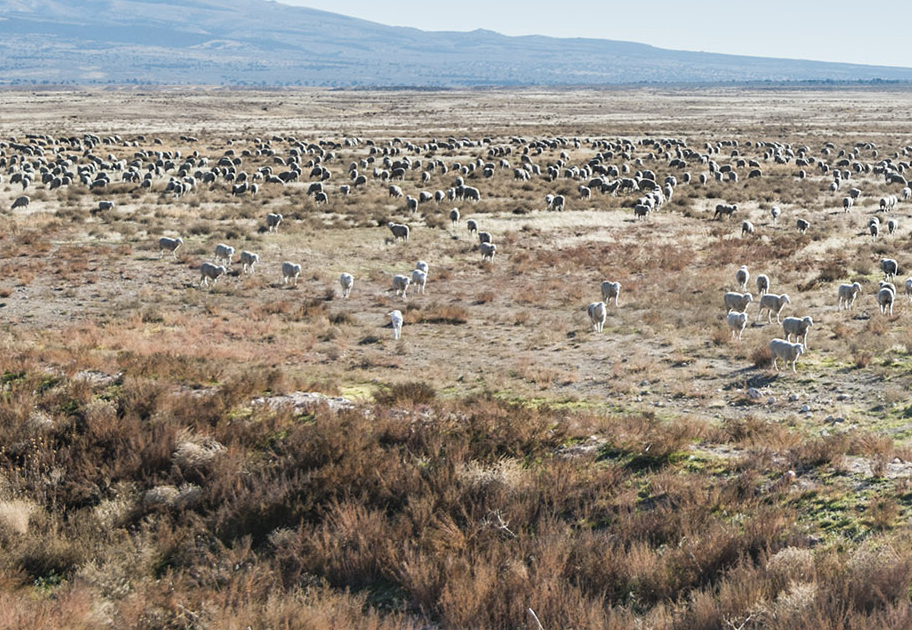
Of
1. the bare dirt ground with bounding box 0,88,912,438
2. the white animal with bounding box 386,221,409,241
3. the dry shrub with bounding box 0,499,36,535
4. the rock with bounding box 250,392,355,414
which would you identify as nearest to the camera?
the dry shrub with bounding box 0,499,36,535

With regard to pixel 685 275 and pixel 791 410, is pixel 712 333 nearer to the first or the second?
pixel 791 410

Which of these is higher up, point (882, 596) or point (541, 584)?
point (882, 596)

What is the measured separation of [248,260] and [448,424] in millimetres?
16181

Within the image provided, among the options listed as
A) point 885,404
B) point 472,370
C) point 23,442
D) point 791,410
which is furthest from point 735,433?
point 23,442

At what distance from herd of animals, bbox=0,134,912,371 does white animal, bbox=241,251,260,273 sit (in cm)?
5

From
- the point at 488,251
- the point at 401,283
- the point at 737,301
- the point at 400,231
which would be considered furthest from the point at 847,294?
the point at 400,231

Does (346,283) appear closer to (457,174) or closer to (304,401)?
(304,401)

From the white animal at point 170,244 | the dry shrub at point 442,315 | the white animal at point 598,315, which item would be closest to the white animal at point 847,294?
the white animal at point 598,315

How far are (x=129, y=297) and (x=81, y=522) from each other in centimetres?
1511

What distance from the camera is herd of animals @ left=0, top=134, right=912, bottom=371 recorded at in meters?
22.8

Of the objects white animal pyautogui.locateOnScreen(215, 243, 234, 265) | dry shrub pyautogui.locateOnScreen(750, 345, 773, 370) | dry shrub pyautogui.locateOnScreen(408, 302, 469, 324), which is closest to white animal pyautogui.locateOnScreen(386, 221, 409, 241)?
white animal pyautogui.locateOnScreen(215, 243, 234, 265)

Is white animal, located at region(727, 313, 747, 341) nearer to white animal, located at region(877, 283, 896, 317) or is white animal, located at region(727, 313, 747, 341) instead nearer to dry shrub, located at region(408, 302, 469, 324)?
white animal, located at region(877, 283, 896, 317)

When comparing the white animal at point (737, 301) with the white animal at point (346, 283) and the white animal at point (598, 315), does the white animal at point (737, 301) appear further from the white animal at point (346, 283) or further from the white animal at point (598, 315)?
the white animal at point (346, 283)

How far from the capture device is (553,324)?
1886 cm
